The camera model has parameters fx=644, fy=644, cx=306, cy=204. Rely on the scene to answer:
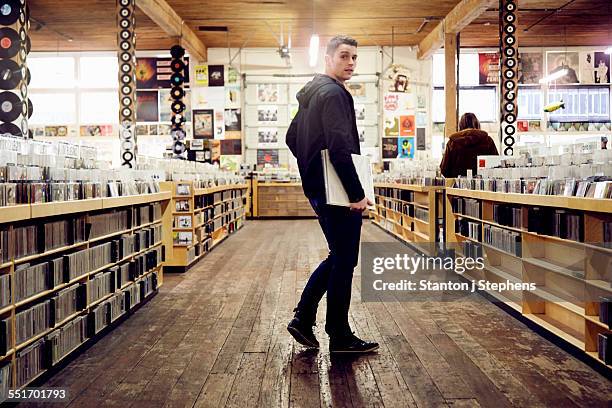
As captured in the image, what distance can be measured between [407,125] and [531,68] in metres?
3.81

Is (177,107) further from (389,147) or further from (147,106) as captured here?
(389,147)

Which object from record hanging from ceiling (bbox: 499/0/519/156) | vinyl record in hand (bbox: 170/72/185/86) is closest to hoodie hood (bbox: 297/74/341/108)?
record hanging from ceiling (bbox: 499/0/519/156)

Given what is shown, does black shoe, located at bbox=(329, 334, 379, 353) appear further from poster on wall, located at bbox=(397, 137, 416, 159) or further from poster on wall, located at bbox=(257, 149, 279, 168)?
poster on wall, located at bbox=(257, 149, 279, 168)

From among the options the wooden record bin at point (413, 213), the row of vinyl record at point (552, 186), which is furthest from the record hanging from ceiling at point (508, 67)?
the row of vinyl record at point (552, 186)

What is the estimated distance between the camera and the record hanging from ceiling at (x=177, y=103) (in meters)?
14.4

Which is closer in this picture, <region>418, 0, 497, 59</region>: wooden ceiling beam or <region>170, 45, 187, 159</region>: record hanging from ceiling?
<region>418, 0, 497, 59</region>: wooden ceiling beam

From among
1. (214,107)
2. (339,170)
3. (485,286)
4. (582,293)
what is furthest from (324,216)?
(214,107)

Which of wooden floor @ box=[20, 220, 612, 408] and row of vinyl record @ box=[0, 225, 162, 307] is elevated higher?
row of vinyl record @ box=[0, 225, 162, 307]

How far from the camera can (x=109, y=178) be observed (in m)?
4.61

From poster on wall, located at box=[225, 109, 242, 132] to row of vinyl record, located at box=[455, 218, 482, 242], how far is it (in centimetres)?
1210

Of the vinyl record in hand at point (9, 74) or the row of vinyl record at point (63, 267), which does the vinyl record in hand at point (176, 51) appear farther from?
the row of vinyl record at point (63, 267)

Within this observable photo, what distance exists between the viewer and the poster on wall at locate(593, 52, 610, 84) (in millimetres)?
17766

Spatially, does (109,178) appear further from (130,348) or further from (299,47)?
(299,47)

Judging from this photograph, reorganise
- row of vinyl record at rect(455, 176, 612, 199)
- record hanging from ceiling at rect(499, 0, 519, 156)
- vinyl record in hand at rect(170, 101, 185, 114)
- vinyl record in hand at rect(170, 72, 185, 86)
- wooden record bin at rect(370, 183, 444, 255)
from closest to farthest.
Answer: row of vinyl record at rect(455, 176, 612, 199)
wooden record bin at rect(370, 183, 444, 255)
record hanging from ceiling at rect(499, 0, 519, 156)
vinyl record in hand at rect(170, 72, 185, 86)
vinyl record in hand at rect(170, 101, 185, 114)
